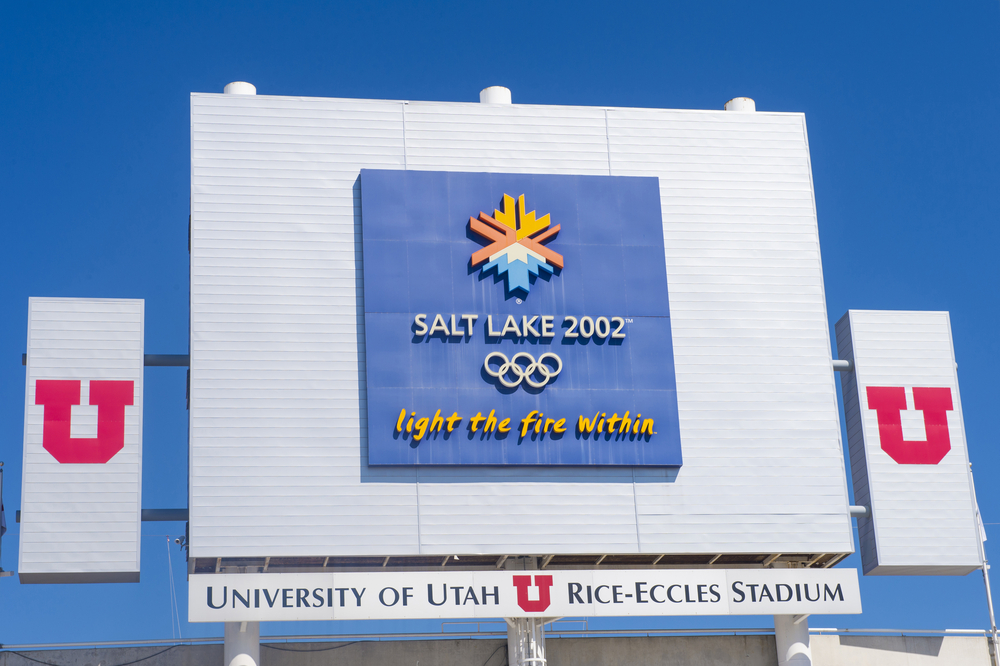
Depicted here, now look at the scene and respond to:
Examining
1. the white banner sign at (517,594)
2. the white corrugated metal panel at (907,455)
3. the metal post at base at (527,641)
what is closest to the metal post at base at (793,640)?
the white banner sign at (517,594)

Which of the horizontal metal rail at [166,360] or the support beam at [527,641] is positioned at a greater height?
the horizontal metal rail at [166,360]

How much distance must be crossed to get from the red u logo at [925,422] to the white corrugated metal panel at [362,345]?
139cm

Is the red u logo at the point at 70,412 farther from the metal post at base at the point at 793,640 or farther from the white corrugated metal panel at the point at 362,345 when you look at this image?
the metal post at base at the point at 793,640

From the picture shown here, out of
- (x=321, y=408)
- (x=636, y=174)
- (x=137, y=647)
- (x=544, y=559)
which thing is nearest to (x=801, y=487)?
(x=544, y=559)

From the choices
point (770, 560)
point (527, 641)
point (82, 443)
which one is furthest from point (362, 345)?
point (770, 560)

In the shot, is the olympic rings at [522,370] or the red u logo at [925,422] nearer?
the olympic rings at [522,370]

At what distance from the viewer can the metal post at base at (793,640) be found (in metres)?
34.2

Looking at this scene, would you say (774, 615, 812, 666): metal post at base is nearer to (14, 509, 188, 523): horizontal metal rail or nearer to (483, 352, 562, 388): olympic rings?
(483, 352, 562, 388): olympic rings

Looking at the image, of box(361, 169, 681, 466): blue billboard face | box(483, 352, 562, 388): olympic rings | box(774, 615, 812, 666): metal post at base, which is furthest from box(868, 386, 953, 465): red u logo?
box(483, 352, 562, 388): olympic rings

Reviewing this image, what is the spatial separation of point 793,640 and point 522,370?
846 centimetres

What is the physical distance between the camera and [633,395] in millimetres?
33031

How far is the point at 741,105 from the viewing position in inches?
1442

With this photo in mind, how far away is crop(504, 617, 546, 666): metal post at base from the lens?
32625 mm

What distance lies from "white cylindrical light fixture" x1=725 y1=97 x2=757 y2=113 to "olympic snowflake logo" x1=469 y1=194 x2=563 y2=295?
19.0 feet
